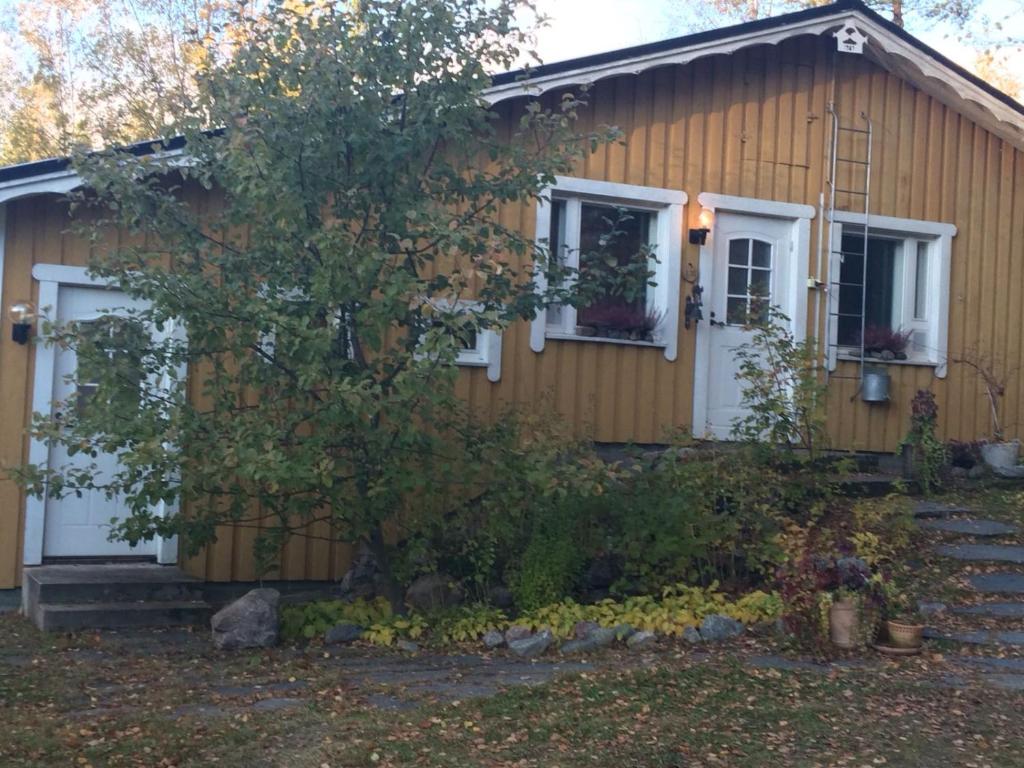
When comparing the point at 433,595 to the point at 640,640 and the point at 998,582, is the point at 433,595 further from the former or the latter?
the point at 998,582

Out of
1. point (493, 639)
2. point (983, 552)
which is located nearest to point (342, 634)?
point (493, 639)

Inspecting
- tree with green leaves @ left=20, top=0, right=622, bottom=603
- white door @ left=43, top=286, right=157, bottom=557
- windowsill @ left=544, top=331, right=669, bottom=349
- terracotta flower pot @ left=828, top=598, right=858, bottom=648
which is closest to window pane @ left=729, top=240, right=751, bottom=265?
windowsill @ left=544, top=331, right=669, bottom=349

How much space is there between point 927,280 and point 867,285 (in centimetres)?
65

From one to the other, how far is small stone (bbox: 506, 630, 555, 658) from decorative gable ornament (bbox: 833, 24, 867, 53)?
6.75 metres

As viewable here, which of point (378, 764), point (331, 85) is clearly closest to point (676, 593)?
point (378, 764)

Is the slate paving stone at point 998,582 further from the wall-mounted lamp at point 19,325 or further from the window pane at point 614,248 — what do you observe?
the wall-mounted lamp at point 19,325

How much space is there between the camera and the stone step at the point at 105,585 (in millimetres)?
8312

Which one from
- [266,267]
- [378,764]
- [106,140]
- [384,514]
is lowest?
[378,764]

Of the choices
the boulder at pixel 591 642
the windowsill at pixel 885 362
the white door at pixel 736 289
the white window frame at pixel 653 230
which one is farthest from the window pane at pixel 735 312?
the boulder at pixel 591 642

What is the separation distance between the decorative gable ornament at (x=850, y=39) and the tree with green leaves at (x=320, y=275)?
4560mm

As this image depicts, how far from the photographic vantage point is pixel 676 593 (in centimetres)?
853

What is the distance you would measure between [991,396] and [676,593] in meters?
5.44

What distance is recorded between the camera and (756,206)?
11359 mm

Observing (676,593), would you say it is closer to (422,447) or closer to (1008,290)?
(422,447)
